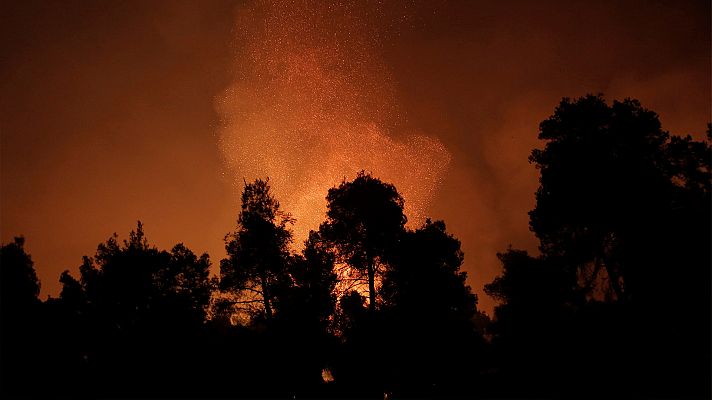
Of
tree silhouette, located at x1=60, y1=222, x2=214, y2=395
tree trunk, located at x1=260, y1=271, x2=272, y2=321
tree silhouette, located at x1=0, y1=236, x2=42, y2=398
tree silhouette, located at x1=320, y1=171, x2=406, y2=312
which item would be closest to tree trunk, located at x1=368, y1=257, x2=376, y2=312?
tree silhouette, located at x1=320, y1=171, x2=406, y2=312

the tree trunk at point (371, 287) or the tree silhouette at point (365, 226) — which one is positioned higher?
the tree silhouette at point (365, 226)

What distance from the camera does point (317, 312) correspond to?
80.2 feet

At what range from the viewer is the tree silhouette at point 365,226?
23656mm

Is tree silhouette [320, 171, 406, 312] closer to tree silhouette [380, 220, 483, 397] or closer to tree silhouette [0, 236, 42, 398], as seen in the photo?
tree silhouette [380, 220, 483, 397]

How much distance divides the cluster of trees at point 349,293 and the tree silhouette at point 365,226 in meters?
0.09

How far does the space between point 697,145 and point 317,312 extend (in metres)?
22.7

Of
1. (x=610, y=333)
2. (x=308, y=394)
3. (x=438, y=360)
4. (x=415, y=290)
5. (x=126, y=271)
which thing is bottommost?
(x=308, y=394)

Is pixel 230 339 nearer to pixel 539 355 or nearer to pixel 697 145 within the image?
pixel 539 355

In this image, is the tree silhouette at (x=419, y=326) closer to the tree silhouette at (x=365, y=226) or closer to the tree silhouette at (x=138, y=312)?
the tree silhouette at (x=365, y=226)

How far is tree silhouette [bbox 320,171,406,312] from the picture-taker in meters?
23.7

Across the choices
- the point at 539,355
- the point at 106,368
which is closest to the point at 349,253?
the point at 539,355

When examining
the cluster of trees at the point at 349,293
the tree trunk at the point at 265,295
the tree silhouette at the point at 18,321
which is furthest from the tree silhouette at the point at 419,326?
the tree silhouette at the point at 18,321

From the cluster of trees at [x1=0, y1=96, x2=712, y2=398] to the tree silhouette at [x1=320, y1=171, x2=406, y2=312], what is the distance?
0.09 m

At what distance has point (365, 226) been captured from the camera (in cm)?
2391
